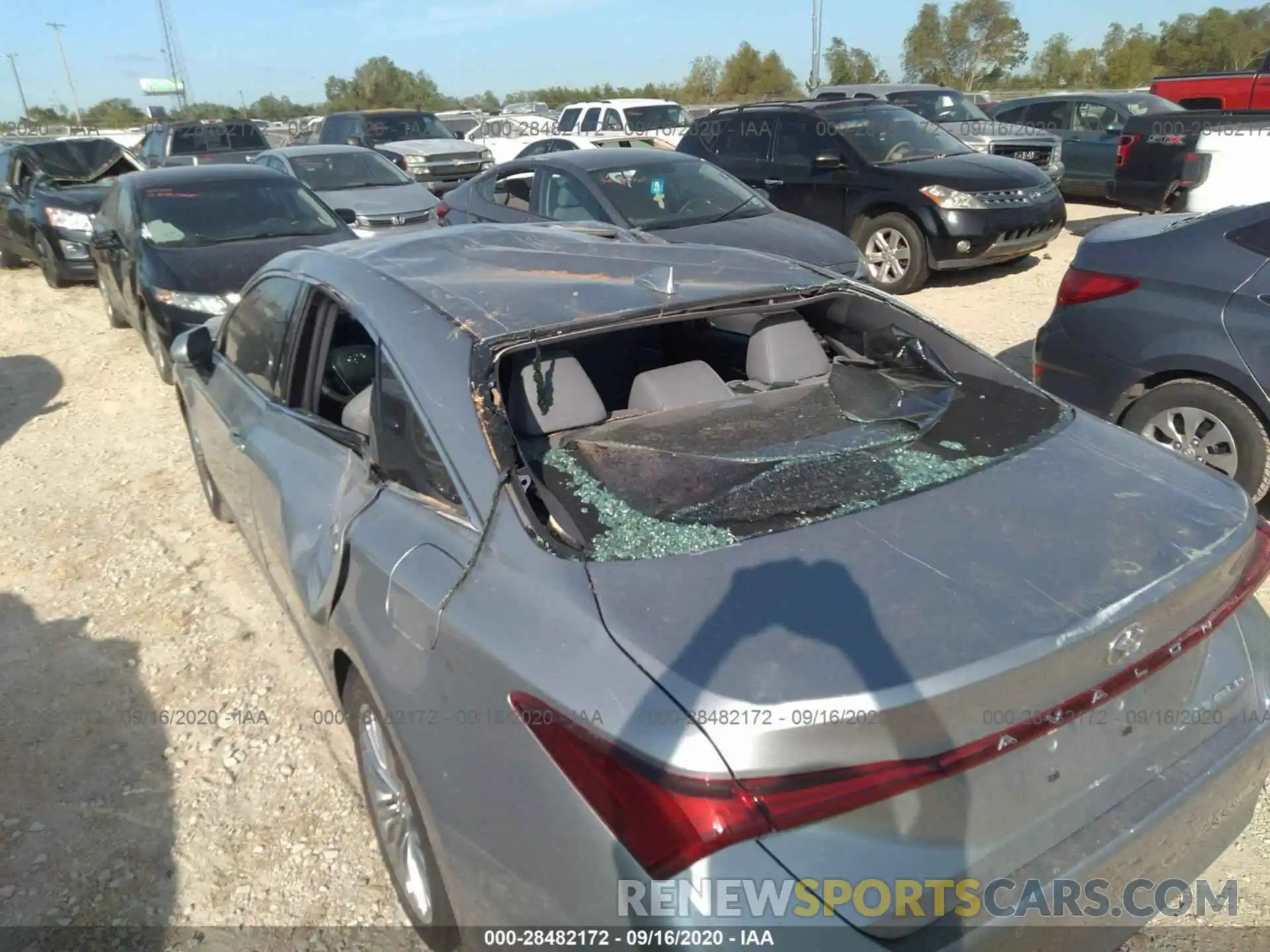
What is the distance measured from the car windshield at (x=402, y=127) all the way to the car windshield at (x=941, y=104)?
8.27m

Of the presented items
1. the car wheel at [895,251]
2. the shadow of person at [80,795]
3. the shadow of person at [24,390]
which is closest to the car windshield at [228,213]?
the shadow of person at [24,390]

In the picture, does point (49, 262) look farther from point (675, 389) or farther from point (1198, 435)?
point (1198, 435)

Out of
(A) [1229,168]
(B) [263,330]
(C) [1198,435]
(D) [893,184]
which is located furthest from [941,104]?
(B) [263,330]

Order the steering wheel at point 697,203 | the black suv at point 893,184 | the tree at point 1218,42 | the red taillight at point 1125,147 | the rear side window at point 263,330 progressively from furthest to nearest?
the tree at point 1218,42 → the red taillight at point 1125,147 → the black suv at point 893,184 → the steering wheel at point 697,203 → the rear side window at point 263,330

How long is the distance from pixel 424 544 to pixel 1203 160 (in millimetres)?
8492

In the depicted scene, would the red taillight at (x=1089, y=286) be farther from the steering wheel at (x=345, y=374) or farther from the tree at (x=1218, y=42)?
the tree at (x=1218, y=42)

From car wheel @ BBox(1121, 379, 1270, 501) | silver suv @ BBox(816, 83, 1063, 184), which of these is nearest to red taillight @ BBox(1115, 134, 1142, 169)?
silver suv @ BBox(816, 83, 1063, 184)

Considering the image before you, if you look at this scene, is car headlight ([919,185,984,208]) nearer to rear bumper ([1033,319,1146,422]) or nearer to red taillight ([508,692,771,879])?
rear bumper ([1033,319,1146,422])

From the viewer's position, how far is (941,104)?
15.0m

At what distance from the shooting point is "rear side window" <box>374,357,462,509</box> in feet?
7.01

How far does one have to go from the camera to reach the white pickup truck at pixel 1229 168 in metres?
7.69

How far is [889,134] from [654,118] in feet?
29.4

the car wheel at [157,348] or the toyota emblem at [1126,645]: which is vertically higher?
the toyota emblem at [1126,645]

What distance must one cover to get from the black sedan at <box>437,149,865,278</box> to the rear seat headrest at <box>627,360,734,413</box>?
461 centimetres
